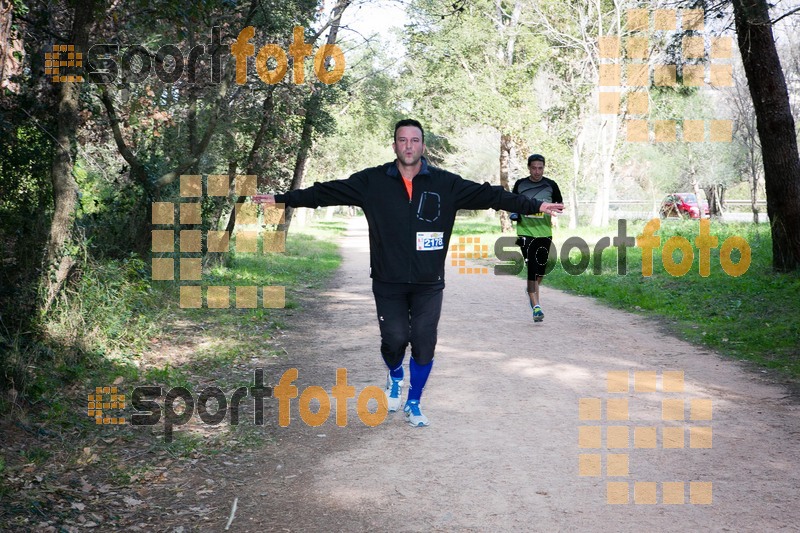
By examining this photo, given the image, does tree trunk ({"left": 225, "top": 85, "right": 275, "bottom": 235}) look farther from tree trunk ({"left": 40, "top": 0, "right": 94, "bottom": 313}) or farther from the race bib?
the race bib

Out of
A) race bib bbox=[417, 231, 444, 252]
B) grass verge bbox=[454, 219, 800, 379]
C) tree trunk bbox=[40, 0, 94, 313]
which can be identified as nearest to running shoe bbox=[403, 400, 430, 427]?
race bib bbox=[417, 231, 444, 252]

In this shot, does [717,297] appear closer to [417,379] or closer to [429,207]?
[417,379]

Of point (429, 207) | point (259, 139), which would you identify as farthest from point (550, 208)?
point (259, 139)

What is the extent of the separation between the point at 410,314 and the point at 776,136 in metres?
9.94

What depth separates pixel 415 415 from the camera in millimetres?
6684

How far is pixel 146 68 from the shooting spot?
42.5ft

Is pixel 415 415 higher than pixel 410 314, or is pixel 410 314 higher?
pixel 410 314

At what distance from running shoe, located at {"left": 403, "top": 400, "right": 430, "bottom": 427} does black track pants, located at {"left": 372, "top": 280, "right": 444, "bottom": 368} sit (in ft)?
1.19

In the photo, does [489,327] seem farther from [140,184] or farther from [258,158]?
[258,158]

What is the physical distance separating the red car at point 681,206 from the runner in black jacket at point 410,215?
36.7m

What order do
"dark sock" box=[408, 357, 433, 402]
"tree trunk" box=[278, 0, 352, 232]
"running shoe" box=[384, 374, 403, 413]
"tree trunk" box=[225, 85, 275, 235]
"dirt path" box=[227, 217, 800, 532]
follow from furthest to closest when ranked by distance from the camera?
"tree trunk" box=[278, 0, 352, 232] → "tree trunk" box=[225, 85, 275, 235] → "running shoe" box=[384, 374, 403, 413] → "dark sock" box=[408, 357, 433, 402] → "dirt path" box=[227, 217, 800, 532]

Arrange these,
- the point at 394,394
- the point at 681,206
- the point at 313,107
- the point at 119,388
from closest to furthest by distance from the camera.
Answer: the point at 394,394 < the point at 119,388 < the point at 313,107 < the point at 681,206

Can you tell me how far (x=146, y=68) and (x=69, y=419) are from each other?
8.00 meters

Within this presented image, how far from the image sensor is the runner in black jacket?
636 centimetres
